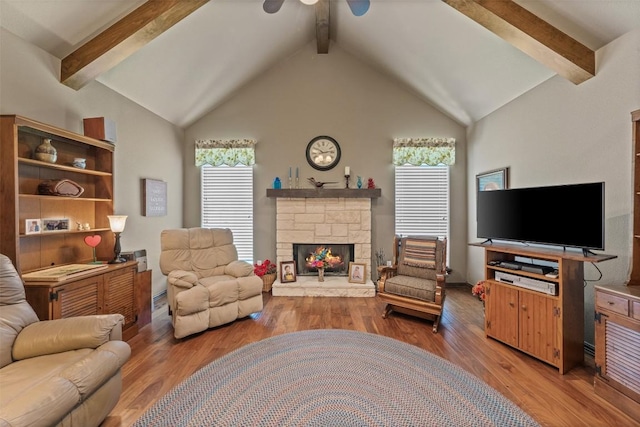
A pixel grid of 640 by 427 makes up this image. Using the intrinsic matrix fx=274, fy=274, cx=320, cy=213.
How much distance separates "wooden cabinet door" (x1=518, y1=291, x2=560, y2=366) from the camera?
2.28 meters

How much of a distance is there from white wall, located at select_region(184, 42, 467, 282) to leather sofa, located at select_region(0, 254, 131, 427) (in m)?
3.36

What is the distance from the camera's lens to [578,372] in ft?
7.30

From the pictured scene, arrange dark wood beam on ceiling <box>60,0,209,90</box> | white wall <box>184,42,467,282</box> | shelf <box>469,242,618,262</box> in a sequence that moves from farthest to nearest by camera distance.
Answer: white wall <box>184,42,467,282</box> < dark wood beam on ceiling <box>60,0,209,90</box> < shelf <box>469,242,618,262</box>

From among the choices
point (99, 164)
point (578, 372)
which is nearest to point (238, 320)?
point (99, 164)

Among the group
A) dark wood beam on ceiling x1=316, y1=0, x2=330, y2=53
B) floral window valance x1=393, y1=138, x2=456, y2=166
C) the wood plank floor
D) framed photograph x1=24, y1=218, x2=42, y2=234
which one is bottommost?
the wood plank floor

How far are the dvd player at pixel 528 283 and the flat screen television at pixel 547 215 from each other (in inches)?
13.9

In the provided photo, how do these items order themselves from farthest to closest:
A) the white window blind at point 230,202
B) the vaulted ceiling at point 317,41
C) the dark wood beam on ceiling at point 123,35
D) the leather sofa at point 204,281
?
the white window blind at point 230,202 < the leather sofa at point 204,281 < the dark wood beam on ceiling at point 123,35 < the vaulted ceiling at point 317,41

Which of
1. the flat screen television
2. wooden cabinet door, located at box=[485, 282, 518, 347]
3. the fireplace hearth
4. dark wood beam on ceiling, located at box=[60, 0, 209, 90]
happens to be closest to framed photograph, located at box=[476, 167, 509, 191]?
the flat screen television

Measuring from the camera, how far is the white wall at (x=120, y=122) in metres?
2.29

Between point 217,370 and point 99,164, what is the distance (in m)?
2.51

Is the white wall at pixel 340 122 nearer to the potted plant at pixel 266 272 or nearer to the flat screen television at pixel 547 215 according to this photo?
the potted plant at pixel 266 272

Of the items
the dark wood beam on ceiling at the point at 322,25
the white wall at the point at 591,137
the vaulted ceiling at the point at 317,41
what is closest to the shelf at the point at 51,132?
the vaulted ceiling at the point at 317,41

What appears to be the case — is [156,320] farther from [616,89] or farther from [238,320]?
[616,89]

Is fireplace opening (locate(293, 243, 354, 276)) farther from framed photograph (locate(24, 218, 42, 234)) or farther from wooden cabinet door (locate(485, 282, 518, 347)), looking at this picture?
framed photograph (locate(24, 218, 42, 234))
